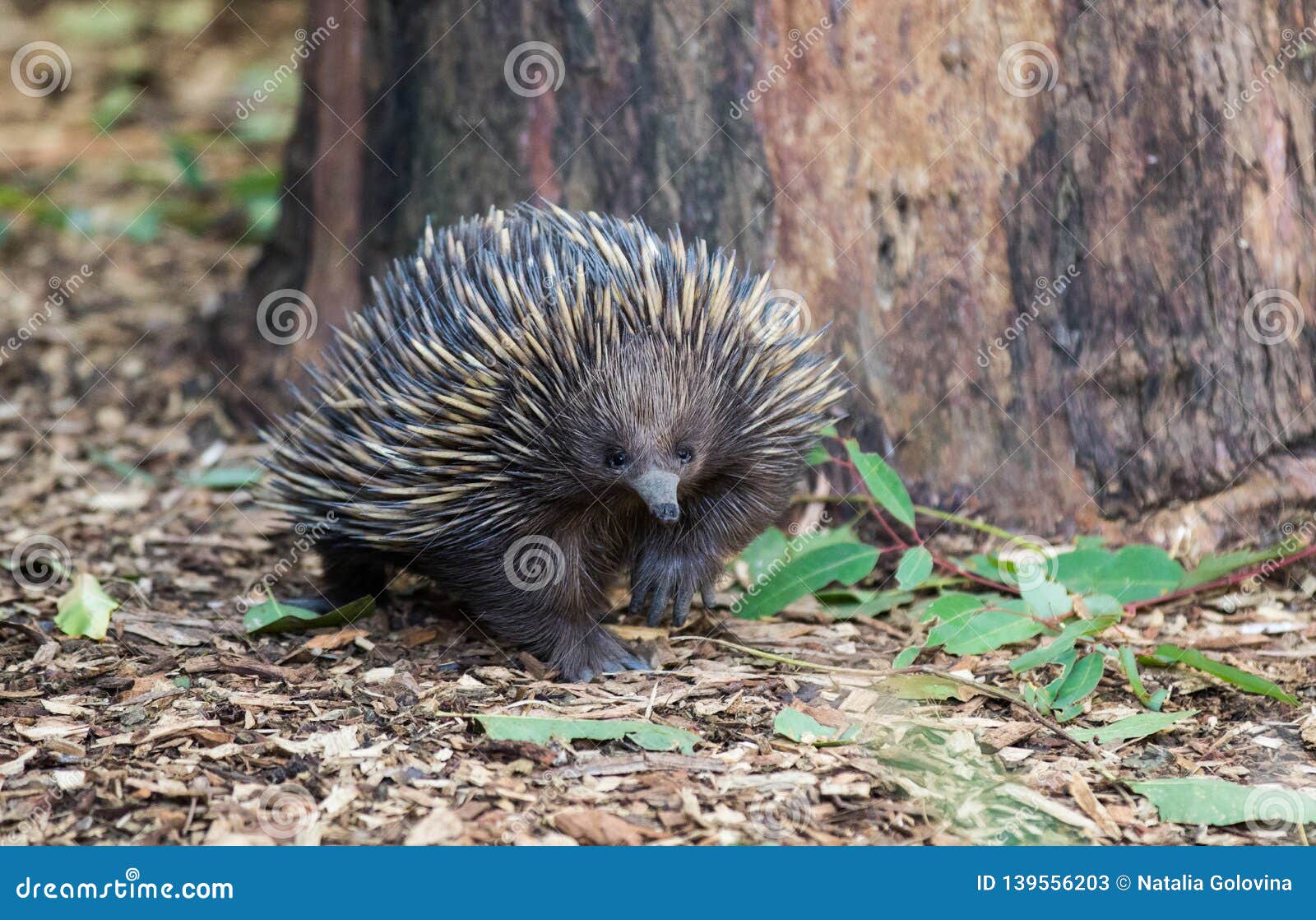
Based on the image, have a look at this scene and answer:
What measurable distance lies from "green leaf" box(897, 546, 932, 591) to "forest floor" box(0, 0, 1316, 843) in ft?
0.97

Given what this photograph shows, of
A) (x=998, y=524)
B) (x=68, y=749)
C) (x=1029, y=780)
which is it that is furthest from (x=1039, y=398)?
(x=68, y=749)

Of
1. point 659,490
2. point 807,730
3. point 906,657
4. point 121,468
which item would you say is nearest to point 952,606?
point 906,657

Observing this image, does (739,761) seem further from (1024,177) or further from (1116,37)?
(1116,37)

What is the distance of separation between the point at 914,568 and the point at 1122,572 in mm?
833

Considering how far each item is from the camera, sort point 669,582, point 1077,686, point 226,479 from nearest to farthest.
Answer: point 1077,686 → point 669,582 → point 226,479

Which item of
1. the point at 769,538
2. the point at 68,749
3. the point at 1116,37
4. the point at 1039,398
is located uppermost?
the point at 1116,37

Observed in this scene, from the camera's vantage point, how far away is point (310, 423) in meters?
5.20

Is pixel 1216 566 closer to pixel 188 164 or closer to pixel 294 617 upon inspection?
pixel 294 617

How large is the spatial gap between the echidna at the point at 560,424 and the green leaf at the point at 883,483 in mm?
358

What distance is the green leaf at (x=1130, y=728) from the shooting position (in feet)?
13.9

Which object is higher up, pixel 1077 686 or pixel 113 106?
pixel 113 106

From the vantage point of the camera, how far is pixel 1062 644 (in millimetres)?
4582

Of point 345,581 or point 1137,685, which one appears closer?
point 1137,685

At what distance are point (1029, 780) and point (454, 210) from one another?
371cm
